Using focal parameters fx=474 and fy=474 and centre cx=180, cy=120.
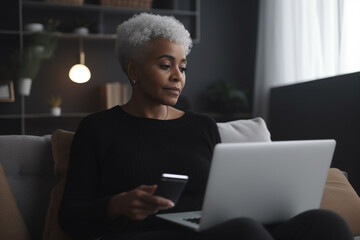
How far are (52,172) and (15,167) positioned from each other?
0.14 meters

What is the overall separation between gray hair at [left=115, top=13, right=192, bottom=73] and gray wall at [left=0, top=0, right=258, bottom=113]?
3317mm

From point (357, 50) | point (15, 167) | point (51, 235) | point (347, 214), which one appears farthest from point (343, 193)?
point (357, 50)

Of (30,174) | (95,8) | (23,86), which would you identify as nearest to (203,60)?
(95,8)

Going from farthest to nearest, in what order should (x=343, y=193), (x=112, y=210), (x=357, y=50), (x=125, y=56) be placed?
1. (x=357, y=50)
2. (x=343, y=193)
3. (x=125, y=56)
4. (x=112, y=210)

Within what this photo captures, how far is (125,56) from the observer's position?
5.66ft

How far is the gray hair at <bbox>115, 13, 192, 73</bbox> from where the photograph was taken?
1640mm

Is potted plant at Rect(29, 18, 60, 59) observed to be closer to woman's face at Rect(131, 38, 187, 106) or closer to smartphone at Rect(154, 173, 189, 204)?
woman's face at Rect(131, 38, 187, 106)

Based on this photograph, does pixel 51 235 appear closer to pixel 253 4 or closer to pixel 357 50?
pixel 357 50

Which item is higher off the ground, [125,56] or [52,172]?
[125,56]

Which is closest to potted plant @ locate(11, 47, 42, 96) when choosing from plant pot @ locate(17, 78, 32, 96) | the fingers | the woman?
plant pot @ locate(17, 78, 32, 96)

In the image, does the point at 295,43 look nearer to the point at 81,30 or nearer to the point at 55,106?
the point at 81,30

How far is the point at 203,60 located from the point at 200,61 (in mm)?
38

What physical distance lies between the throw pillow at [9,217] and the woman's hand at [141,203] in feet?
1.50

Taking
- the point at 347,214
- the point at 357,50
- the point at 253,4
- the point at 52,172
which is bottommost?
the point at 347,214
